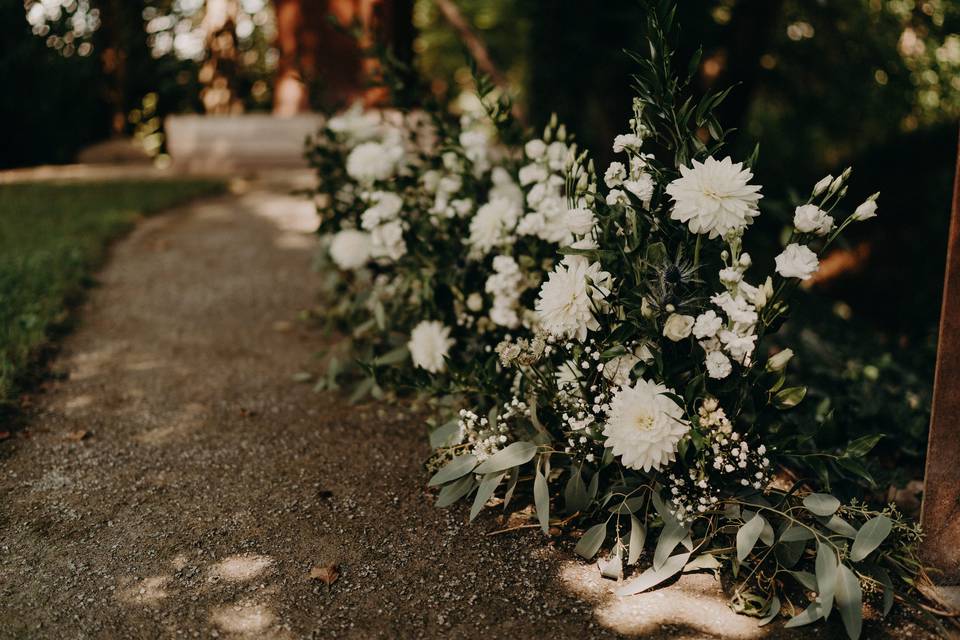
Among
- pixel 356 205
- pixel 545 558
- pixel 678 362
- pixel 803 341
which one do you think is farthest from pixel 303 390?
pixel 803 341

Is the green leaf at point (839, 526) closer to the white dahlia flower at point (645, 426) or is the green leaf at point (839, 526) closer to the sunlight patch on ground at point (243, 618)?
the white dahlia flower at point (645, 426)

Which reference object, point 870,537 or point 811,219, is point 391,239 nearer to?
point 811,219

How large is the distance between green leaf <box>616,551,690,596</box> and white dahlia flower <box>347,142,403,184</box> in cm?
190

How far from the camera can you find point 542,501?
239 cm

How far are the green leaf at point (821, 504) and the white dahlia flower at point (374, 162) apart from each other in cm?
203

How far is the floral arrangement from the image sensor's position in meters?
2.15

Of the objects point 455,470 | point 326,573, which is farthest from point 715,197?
point 326,573

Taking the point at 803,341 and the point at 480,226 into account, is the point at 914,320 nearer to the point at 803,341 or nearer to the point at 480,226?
the point at 803,341

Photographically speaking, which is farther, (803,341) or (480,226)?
(803,341)

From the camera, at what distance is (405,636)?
2.07 meters

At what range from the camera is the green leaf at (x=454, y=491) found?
8.37ft

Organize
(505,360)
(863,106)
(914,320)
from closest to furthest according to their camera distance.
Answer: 1. (505,360)
2. (914,320)
3. (863,106)

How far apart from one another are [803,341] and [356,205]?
284 cm

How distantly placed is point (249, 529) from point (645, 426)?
1.27 metres
